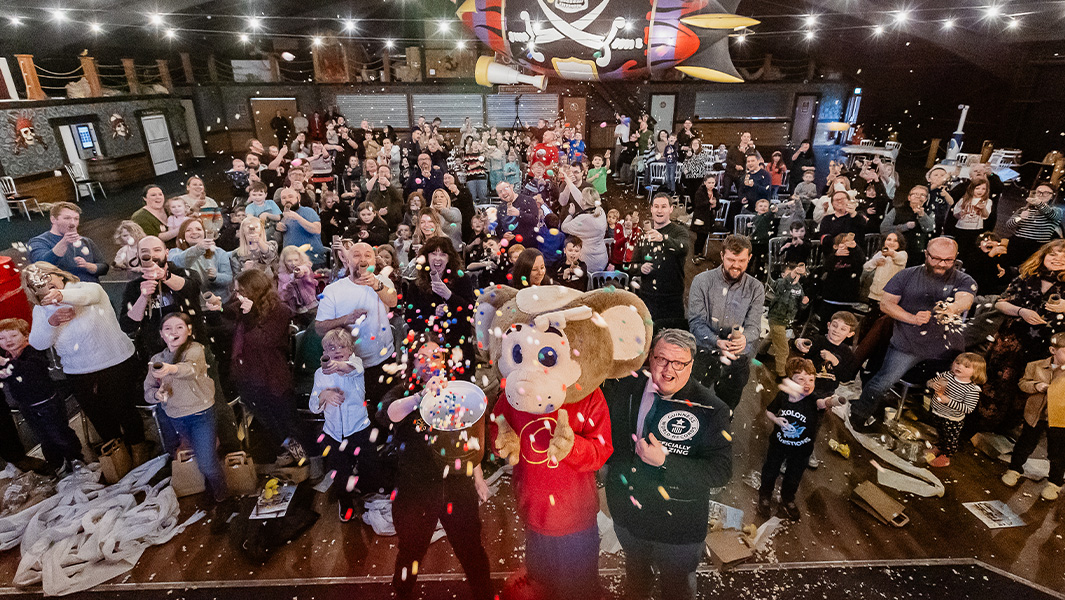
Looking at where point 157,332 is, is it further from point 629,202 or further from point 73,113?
point 73,113

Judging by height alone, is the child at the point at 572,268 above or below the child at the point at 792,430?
above

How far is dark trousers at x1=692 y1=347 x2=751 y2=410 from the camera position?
10.8 feet

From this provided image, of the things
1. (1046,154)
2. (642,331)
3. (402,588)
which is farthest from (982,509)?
(1046,154)

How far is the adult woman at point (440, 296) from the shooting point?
3494 mm

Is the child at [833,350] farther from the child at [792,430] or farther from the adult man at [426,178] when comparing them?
the adult man at [426,178]

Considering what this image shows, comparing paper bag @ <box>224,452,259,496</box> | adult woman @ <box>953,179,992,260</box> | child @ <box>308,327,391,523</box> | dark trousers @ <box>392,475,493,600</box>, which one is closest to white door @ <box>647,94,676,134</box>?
adult woman @ <box>953,179,992,260</box>

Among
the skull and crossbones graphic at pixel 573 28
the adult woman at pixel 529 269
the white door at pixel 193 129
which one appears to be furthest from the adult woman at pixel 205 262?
the white door at pixel 193 129

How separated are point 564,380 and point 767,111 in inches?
636

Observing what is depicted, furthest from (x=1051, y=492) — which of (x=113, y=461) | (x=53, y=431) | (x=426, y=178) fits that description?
(x=53, y=431)

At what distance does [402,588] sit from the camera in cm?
257

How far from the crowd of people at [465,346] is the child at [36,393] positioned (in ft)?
0.04

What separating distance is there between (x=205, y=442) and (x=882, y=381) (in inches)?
175

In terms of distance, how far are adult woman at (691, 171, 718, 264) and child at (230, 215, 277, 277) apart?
506 cm

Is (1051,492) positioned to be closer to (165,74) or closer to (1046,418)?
(1046,418)
